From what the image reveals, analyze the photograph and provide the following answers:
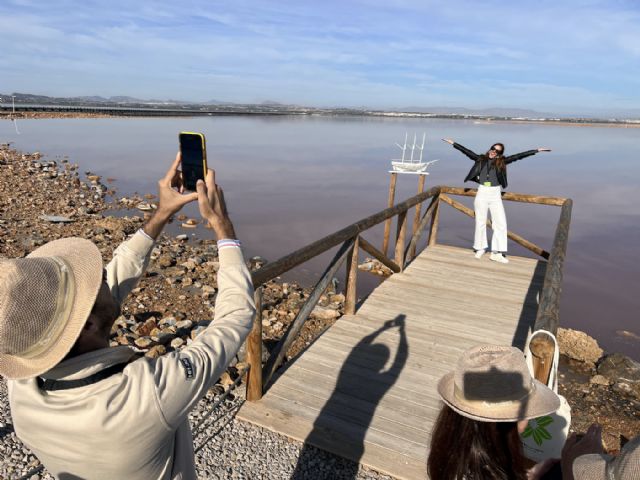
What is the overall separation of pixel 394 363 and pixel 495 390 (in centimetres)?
328

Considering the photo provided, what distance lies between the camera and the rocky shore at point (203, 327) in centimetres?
338

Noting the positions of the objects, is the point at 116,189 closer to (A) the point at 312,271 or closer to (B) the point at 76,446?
(A) the point at 312,271

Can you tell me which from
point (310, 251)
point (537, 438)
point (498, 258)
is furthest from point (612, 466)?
point (498, 258)

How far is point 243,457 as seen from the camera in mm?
3371

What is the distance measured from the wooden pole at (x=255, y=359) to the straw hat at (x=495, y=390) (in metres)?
2.25

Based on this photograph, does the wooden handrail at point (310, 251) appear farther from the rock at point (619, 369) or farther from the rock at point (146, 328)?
the rock at point (619, 369)

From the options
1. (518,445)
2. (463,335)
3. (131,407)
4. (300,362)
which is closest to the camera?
(131,407)

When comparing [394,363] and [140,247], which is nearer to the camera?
[140,247]

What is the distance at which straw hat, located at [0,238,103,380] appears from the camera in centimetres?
107

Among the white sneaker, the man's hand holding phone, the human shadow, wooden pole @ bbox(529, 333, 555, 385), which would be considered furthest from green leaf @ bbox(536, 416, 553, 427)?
the white sneaker

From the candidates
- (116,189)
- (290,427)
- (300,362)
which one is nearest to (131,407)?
(290,427)

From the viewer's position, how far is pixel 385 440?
3.50 meters

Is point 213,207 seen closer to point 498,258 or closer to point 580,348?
point 498,258

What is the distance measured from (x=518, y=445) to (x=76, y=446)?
140 centimetres
